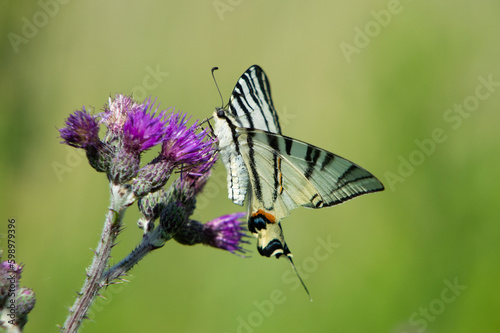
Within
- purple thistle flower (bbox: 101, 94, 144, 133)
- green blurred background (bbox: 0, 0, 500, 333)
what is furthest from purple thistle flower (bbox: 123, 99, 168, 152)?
green blurred background (bbox: 0, 0, 500, 333)

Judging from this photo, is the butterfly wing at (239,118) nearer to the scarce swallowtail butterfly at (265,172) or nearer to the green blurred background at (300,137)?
the scarce swallowtail butterfly at (265,172)

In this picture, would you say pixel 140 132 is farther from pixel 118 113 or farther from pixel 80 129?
pixel 80 129

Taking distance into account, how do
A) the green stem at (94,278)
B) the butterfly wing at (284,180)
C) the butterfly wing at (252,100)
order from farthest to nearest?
the butterfly wing at (252,100)
the butterfly wing at (284,180)
the green stem at (94,278)

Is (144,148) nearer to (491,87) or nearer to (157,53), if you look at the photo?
(157,53)

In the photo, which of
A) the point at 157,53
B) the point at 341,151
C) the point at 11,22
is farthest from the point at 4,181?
the point at 341,151

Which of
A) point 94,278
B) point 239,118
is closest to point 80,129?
point 94,278

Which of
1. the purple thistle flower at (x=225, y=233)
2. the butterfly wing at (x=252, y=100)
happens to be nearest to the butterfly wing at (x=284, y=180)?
the purple thistle flower at (x=225, y=233)

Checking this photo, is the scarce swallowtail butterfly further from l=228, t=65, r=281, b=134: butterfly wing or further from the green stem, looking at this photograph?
the green stem
